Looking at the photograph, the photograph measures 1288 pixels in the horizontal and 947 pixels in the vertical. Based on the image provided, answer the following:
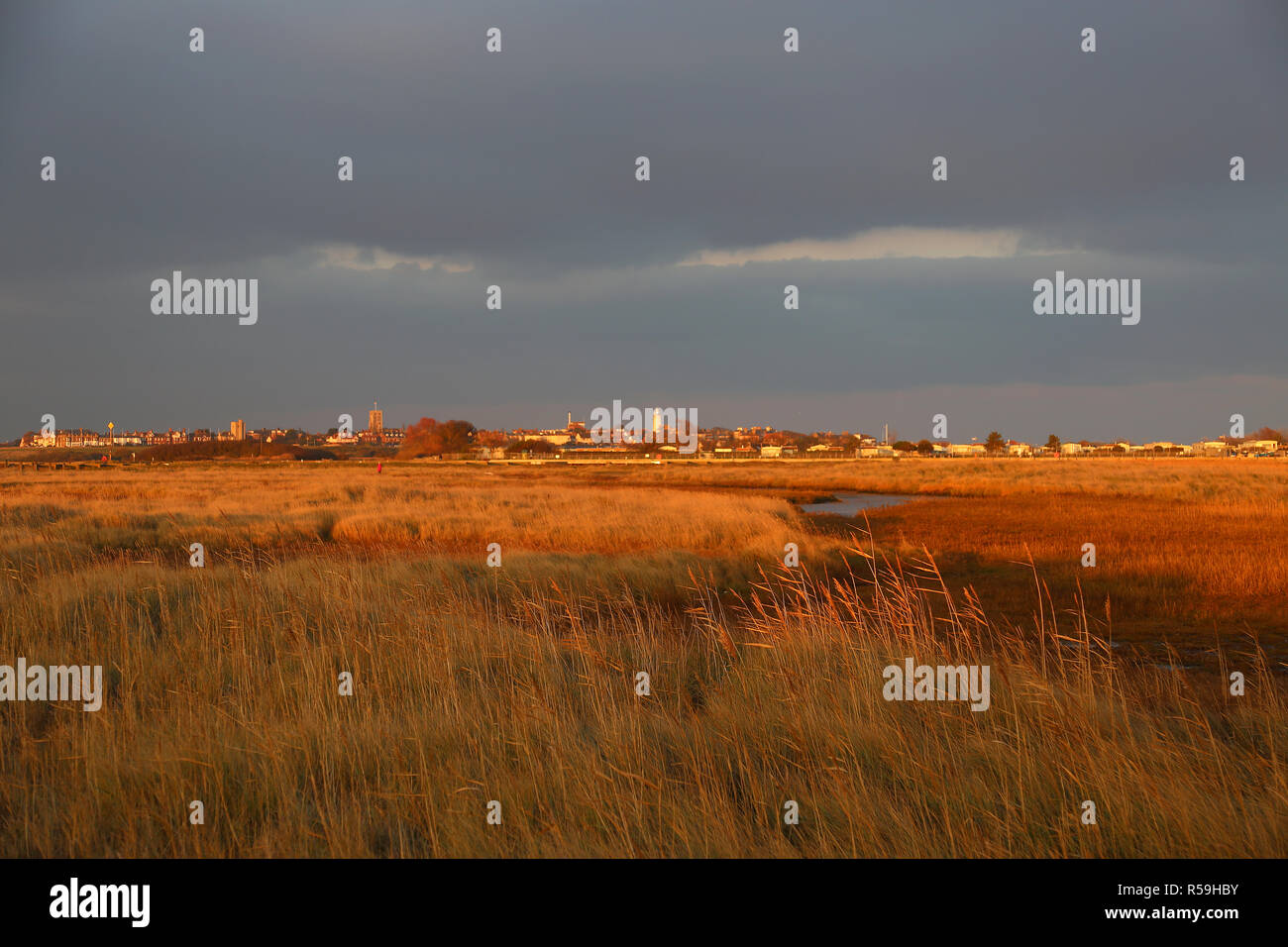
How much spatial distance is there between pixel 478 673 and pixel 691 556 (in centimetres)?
1128

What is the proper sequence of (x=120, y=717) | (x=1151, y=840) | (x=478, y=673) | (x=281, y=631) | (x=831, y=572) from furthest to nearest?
1. (x=831, y=572)
2. (x=281, y=631)
3. (x=478, y=673)
4. (x=120, y=717)
5. (x=1151, y=840)

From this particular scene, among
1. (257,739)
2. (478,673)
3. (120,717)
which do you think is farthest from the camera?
(478,673)
